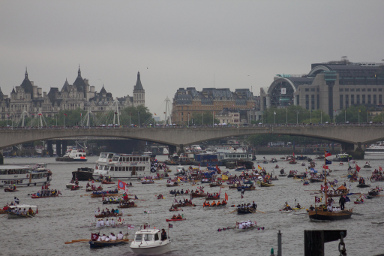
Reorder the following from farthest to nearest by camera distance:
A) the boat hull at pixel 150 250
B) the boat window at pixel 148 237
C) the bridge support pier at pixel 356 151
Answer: the bridge support pier at pixel 356 151, the boat window at pixel 148 237, the boat hull at pixel 150 250

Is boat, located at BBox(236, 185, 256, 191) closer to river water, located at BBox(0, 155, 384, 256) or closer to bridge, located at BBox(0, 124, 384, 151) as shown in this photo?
river water, located at BBox(0, 155, 384, 256)

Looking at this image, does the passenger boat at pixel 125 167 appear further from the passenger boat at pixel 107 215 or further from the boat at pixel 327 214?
the boat at pixel 327 214

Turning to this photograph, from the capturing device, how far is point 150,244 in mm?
55594

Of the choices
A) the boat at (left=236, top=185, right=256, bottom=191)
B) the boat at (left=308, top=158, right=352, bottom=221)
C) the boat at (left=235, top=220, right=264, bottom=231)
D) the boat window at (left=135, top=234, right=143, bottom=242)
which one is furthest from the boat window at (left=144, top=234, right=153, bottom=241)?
the boat at (left=236, top=185, right=256, bottom=191)

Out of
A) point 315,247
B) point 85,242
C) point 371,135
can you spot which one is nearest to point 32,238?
point 85,242

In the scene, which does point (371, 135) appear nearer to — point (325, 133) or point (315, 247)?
point (325, 133)

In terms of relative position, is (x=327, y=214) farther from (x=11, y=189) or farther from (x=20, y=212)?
(x=11, y=189)

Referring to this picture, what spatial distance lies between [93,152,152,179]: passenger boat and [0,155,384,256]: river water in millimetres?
24489

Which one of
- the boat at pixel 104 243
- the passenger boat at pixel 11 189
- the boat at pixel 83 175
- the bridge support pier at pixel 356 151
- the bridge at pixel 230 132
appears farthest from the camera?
the bridge support pier at pixel 356 151

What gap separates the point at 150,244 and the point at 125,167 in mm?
73426

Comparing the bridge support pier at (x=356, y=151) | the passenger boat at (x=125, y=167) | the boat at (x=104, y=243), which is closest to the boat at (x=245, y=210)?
the boat at (x=104, y=243)

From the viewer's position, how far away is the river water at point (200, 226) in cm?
5966

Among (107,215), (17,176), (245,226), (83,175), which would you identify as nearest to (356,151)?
(83,175)

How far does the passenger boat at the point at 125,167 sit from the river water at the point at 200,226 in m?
24.5
